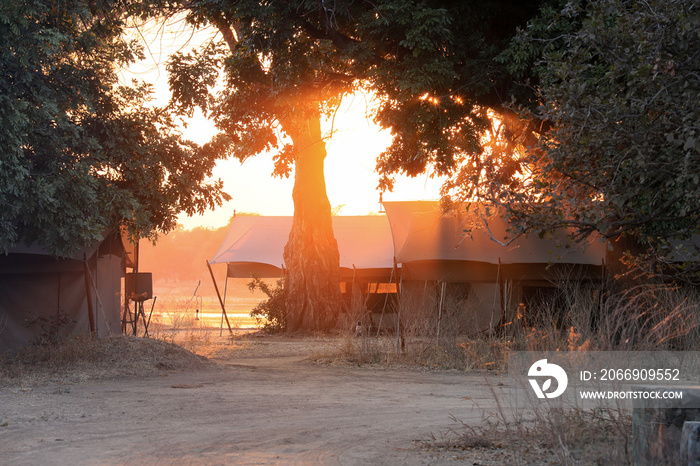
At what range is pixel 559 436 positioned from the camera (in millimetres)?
4332

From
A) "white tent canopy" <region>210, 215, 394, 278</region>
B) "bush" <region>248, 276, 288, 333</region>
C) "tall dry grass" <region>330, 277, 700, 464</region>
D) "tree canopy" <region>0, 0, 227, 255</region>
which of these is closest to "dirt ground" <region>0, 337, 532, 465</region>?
"tall dry grass" <region>330, 277, 700, 464</region>

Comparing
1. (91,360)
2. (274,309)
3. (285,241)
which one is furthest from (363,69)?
(285,241)

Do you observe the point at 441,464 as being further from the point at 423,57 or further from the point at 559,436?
the point at 423,57

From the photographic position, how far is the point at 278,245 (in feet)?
72.1

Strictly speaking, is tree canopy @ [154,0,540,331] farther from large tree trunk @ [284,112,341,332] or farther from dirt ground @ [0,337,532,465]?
large tree trunk @ [284,112,341,332]

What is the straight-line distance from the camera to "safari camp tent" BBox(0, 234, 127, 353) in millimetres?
11617

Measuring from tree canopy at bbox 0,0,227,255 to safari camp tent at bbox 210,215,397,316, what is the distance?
862cm

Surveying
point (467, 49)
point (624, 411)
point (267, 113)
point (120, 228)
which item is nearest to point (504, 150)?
point (467, 49)

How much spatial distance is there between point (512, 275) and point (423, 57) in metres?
8.80

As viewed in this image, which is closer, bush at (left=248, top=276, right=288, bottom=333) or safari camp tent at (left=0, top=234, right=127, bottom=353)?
safari camp tent at (left=0, top=234, right=127, bottom=353)

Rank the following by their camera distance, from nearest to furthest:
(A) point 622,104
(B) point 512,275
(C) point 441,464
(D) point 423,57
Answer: (C) point 441,464 → (A) point 622,104 → (D) point 423,57 → (B) point 512,275

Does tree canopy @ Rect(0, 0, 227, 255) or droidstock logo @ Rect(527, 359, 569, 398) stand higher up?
tree canopy @ Rect(0, 0, 227, 255)

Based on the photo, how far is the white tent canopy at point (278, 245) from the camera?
67.9 feet

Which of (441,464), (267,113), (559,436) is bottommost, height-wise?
(441,464)
